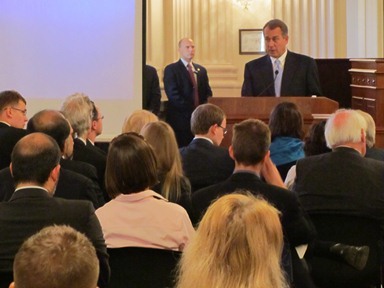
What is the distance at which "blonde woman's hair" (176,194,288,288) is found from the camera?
7.57 ft

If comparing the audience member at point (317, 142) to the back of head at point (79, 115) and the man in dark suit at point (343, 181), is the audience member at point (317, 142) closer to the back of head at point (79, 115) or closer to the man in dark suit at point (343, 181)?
the man in dark suit at point (343, 181)

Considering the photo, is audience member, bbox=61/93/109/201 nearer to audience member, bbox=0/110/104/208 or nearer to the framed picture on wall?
audience member, bbox=0/110/104/208

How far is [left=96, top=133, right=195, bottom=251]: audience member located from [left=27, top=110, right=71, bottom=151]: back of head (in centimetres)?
97

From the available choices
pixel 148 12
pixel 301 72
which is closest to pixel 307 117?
pixel 301 72

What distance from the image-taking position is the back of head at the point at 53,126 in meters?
4.86

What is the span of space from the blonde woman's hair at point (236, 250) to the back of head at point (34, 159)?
1290 millimetres

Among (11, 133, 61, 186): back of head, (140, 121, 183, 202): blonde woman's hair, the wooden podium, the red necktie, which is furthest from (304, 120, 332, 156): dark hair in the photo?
the red necktie

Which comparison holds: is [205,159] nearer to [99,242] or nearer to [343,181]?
[343,181]

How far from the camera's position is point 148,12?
12.3 metres

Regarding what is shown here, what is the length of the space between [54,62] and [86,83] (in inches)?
15.7

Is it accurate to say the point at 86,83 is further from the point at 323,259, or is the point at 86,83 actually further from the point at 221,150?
the point at 323,259

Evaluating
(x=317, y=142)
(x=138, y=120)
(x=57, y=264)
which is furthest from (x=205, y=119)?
(x=57, y=264)

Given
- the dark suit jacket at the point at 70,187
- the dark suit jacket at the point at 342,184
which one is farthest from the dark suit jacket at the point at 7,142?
the dark suit jacket at the point at 342,184

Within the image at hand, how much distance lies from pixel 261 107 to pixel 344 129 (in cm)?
271
